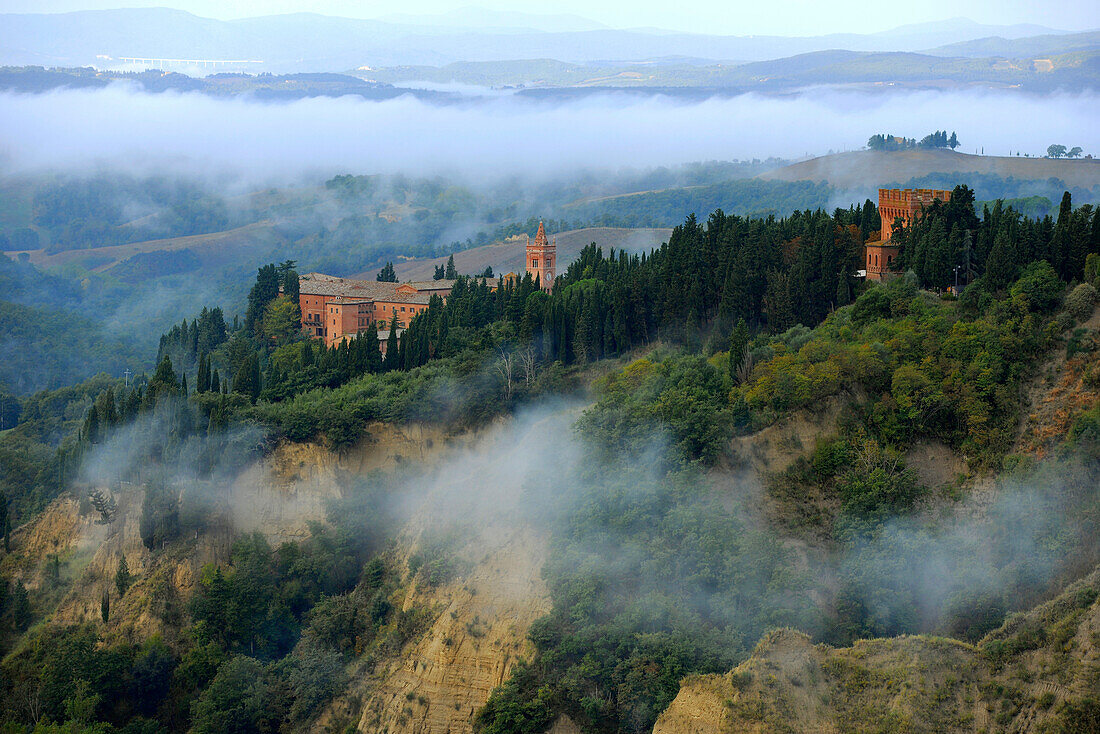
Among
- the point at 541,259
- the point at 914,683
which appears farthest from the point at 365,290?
the point at 914,683

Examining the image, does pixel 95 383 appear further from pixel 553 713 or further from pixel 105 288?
pixel 105 288

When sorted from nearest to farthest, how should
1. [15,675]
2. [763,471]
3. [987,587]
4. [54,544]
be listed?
[987,587], [763,471], [15,675], [54,544]

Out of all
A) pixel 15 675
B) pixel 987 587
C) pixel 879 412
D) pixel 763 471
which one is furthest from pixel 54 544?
pixel 987 587

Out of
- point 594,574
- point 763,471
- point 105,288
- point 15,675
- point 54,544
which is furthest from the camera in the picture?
point 105,288

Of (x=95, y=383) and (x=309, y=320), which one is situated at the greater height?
(x=309, y=320)

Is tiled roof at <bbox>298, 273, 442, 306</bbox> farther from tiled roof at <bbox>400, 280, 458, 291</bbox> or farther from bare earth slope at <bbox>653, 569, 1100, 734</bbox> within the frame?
bare earth slope at <bbox>653, 569, 1100, 734</bbox>

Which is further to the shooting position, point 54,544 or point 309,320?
point 309,320

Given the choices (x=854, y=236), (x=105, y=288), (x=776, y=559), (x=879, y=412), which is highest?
(x=854, y=236)

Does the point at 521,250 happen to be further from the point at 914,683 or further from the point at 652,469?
the point at 914,683
